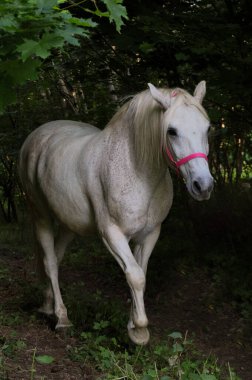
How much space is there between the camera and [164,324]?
5.95 metres

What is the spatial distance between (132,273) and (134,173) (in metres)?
0.73

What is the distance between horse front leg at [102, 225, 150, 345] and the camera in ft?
14.3

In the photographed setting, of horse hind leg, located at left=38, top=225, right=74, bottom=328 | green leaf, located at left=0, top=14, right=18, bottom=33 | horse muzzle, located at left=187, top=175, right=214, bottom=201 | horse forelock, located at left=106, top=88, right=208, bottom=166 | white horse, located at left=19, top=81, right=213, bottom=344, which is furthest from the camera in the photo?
horse hind leg, located at left=38, top=225, right=74, bottom=328

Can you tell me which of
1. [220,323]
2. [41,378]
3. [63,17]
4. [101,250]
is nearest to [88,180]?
[41,378]

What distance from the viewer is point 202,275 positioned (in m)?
→ 7.12

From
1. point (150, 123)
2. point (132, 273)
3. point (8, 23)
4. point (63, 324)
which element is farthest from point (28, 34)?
point (63, 324)

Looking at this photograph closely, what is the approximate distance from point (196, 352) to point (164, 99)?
196 cm

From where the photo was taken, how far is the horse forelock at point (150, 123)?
4.20 meters

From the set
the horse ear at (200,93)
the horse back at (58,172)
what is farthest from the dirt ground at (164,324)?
the horse ear at (200,93)

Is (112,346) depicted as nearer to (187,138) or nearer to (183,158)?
(183,158)

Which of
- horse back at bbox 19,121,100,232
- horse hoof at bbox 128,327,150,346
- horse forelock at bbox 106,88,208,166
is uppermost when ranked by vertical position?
horse forelock at bbox 106,88,208,166

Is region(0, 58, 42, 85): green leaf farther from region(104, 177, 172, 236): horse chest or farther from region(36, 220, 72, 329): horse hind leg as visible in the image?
region(36, 220, 72, 329): horse hind leg

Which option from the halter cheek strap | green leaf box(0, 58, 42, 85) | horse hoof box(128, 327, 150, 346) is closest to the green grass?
horse hoof box(128, 327, 150, 346)

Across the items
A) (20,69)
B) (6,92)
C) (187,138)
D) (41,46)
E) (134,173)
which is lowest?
(134,173)
